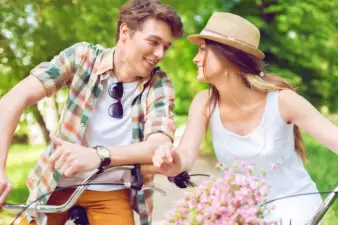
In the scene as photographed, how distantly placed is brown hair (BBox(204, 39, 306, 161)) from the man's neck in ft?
1.15

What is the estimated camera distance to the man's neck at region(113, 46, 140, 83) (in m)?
3.02

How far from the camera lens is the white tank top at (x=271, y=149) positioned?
3.03 m

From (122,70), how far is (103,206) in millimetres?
650

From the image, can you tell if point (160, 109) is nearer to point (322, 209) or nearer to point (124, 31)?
point (124, 31)

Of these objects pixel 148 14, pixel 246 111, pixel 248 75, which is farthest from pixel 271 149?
pixel 148 14

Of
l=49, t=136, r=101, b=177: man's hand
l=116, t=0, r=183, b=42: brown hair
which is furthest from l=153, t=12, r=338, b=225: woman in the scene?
l=49, t=136, r=101, b=177: man's hand

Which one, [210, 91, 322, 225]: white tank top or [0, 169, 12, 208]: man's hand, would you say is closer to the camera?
[0, 169, 12, 208]: man's hand

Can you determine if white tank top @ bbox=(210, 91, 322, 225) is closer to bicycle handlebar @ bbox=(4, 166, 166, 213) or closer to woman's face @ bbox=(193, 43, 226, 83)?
woman's face @ bbox=(193, 43, 226, 83)

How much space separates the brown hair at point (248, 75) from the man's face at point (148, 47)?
21 cm

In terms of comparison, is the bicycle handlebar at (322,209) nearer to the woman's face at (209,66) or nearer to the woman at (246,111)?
the woman at (246,111)

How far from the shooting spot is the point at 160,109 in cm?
293

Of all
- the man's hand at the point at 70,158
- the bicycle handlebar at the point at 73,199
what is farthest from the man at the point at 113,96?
the man's hand at the point at 70,158

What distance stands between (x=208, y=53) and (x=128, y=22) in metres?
0.42

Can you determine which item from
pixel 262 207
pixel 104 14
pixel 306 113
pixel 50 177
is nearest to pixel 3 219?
pixel 104 14
